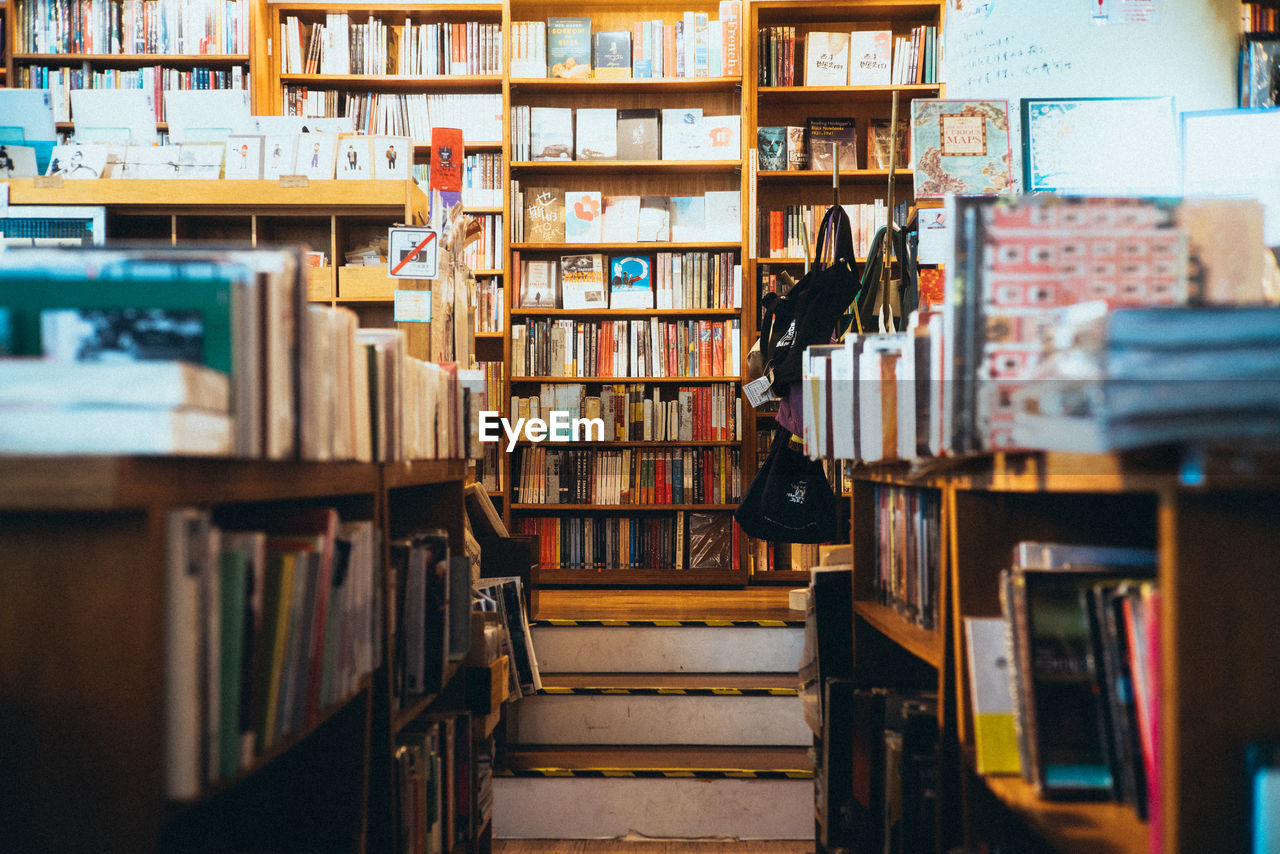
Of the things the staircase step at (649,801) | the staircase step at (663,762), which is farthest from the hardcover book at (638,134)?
the staircase step at (649,801)

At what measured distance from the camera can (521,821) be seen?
292 cm

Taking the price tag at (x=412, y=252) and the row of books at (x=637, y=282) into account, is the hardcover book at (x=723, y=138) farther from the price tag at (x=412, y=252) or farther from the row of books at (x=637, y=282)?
the price tag at (x=412, y=252)

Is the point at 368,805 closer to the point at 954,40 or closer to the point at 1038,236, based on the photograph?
the point at 1038,236

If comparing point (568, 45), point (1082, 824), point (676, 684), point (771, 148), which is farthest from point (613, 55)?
point (1082, 824)

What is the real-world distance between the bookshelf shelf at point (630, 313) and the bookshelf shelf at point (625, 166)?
2.25 feet

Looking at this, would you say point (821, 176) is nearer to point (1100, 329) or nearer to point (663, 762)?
point (663, 762)

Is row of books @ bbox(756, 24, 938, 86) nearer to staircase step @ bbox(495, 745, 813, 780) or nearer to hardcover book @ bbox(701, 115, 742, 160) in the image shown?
hardcover book @ bbox(701, 115, 742, 160)

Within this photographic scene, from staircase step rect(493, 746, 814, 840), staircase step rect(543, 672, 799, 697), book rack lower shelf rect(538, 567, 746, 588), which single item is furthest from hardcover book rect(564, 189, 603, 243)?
staircase step rect(493, 746, 814, 840)

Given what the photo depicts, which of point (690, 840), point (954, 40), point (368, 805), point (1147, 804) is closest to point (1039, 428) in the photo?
point (1147, 804)

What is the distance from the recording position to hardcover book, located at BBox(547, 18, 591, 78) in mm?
4363

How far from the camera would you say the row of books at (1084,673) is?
3.09 ft

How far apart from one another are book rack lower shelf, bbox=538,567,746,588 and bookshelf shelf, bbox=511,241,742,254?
1549mm

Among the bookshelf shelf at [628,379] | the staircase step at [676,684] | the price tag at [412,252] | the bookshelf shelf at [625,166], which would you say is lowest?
the staircase step at [676,684]

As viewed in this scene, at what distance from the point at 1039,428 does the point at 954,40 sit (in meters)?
1.73
